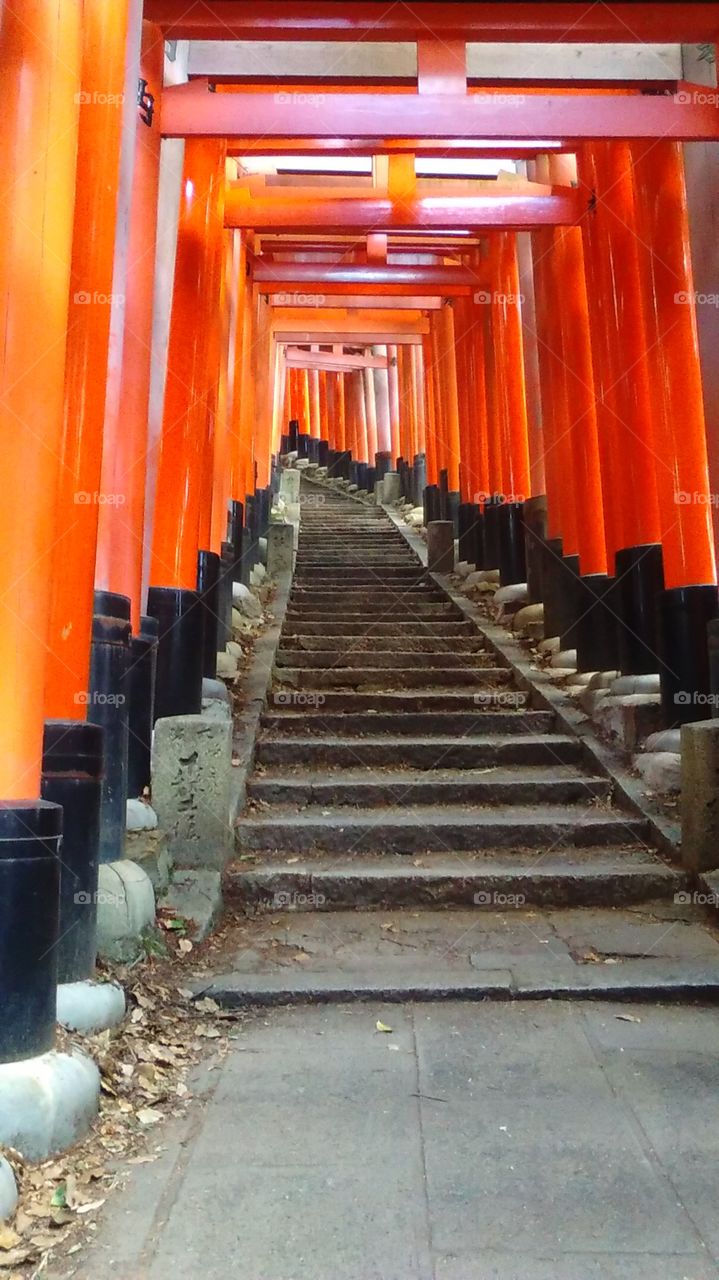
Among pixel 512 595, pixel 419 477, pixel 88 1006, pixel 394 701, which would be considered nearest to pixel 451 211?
pixel 512 595

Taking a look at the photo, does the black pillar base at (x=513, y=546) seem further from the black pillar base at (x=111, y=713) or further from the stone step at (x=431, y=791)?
the black pillar base at (x=111, y=713)

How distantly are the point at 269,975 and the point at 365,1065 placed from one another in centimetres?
73

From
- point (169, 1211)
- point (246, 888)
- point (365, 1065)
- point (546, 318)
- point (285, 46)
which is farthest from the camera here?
point (546, 318)

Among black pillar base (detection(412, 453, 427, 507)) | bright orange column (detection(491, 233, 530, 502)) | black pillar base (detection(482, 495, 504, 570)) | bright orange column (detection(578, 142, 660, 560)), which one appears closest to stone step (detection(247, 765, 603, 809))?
bright orange column (detection(578, 142, 660, 560))

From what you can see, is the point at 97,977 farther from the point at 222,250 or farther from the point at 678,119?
the point at 222,250

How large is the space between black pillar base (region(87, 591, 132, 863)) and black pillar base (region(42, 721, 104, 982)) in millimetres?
538

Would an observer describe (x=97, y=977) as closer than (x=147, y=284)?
Yes

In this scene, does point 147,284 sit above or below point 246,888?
above

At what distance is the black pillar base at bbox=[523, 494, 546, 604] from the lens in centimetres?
815

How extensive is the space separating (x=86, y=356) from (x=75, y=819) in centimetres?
151

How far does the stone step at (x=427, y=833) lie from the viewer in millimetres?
4656

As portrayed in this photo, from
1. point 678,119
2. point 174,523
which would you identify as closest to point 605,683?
point 174,523

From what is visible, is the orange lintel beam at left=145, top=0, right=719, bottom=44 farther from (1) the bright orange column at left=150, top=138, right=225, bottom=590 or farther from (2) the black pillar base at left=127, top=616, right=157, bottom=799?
(2) the black pillar base at left=127, top=616, right=157, bottom=799

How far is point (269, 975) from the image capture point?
3586 millimetres
